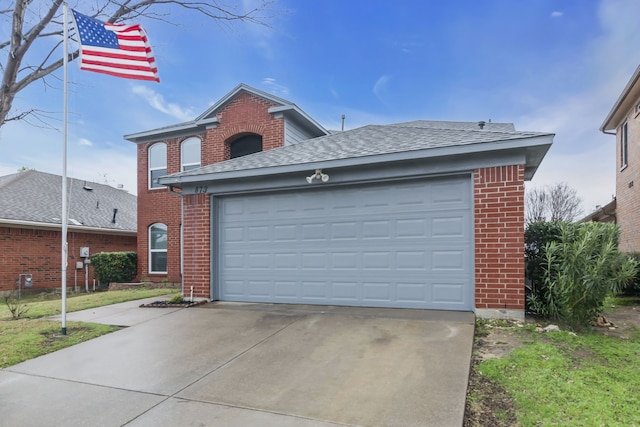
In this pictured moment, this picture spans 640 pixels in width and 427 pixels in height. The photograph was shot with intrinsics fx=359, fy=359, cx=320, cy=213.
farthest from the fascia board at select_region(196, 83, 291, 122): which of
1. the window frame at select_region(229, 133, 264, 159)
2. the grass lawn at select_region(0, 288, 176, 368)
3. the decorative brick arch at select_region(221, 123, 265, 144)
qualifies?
the grass lawn at select_region(0, 288, 176, 368)

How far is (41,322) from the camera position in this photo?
21.5ft

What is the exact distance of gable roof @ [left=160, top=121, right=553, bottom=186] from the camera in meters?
5.61

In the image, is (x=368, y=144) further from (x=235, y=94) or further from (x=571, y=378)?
(x=235, y=94)

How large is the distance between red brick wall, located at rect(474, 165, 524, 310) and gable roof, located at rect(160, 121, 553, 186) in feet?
1.57

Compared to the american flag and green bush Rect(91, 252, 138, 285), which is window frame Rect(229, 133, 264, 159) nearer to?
green bush Rect(91, 252, 138, 285)

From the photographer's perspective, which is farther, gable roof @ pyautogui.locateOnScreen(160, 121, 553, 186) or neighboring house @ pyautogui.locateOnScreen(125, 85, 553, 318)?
neighboring house @ pyautogui.locateOnScreen(125, 85, 553, 318)

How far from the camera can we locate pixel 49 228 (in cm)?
1454

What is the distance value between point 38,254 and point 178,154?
22.9 feet

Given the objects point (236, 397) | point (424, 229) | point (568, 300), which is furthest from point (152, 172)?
point (568, 300)

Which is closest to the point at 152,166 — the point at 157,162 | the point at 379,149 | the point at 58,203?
the point at 157,162

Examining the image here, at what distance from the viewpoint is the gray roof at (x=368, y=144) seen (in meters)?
5.96

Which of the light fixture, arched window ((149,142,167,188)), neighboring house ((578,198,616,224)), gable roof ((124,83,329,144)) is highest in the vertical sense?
gable roof ((124,83,329,144))

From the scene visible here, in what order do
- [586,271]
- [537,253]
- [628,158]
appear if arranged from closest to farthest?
1. [586,271]
2. [537,253]
3. [628,158]

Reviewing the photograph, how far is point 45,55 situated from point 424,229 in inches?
287
